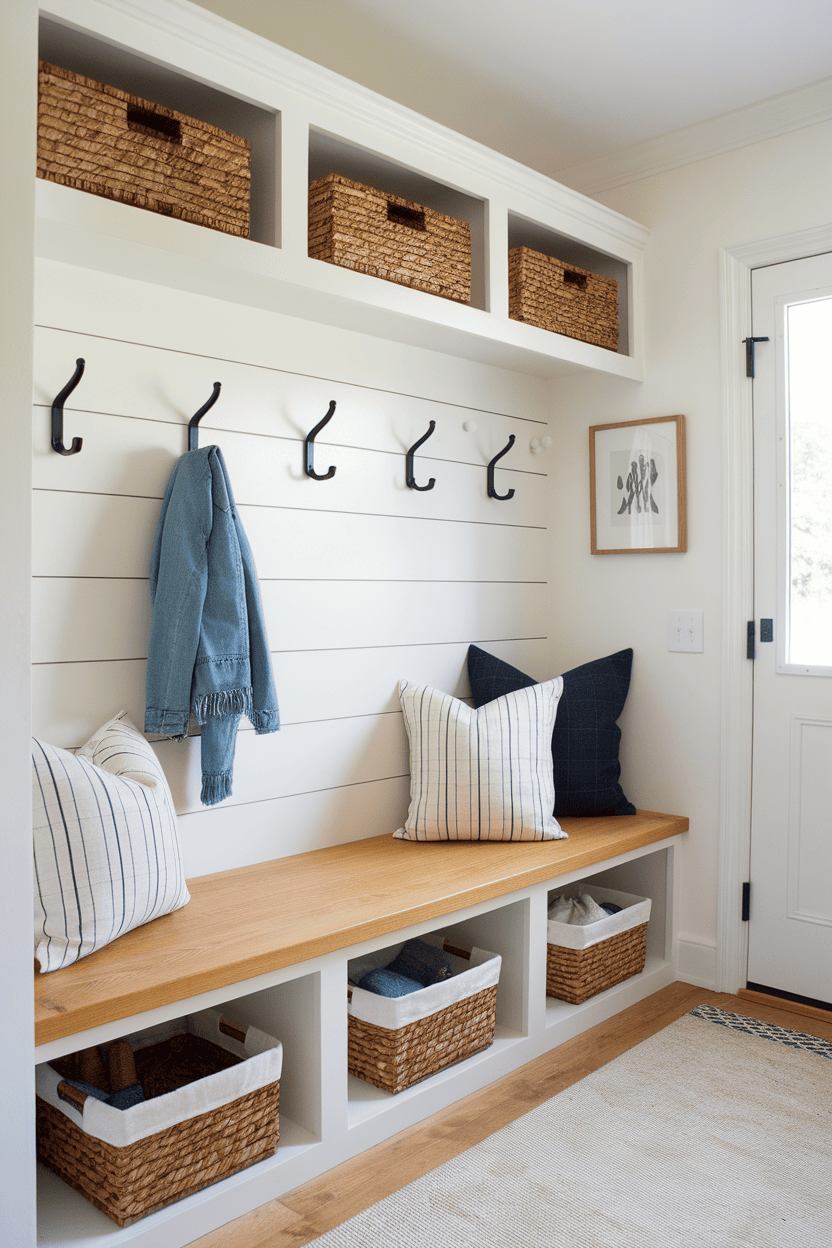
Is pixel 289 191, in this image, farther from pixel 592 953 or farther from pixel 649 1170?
pixel 649 1170

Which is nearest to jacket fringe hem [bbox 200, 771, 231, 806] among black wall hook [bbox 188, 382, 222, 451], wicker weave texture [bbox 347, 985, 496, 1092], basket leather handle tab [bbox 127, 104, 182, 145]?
wicker weave texture [bbox 347, 985, 496, 1092]

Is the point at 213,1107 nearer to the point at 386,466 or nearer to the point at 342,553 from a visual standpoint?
the point at 342,553

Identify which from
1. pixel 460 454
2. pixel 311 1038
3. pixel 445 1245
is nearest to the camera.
Answer: pixel 445 1245

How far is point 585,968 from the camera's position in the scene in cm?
243

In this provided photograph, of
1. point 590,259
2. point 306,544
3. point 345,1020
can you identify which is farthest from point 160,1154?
point 590,259

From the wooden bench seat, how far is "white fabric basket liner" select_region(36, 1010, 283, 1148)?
0.16 metres

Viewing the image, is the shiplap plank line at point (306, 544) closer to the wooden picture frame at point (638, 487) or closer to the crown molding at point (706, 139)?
the wooden picture frame at point (638, 487)

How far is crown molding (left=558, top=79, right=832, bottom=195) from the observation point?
2475mm

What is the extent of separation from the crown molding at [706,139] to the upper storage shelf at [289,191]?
0.30 metres

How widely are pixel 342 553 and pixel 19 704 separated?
1139 millimetres

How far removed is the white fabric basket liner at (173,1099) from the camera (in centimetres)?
149

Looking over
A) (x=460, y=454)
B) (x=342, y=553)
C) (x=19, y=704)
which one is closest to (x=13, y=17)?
(x=19, y=704)

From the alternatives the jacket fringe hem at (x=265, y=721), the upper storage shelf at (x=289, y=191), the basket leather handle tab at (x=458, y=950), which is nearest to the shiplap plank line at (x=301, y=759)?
the jacket fringe hem at (x=265, y=721)

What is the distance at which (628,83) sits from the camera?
2.42 meters
